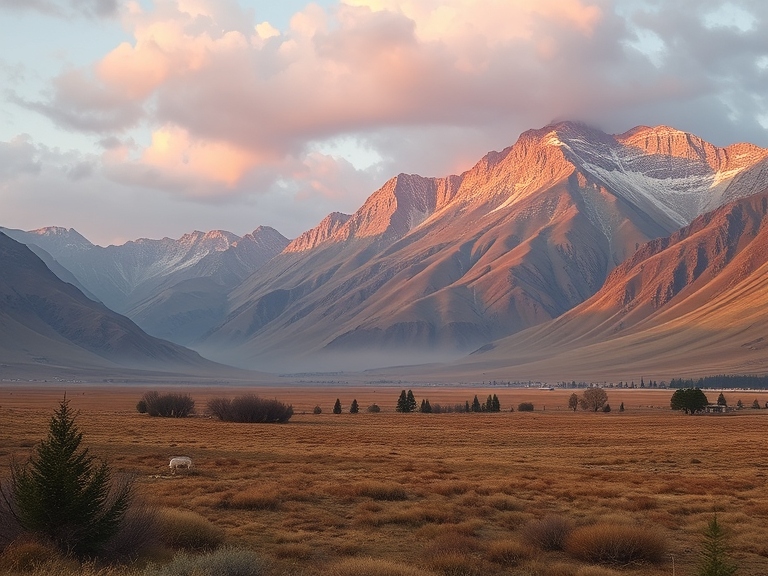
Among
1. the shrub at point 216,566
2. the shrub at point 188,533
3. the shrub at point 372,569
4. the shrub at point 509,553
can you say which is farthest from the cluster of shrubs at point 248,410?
the shrub at point 372,569

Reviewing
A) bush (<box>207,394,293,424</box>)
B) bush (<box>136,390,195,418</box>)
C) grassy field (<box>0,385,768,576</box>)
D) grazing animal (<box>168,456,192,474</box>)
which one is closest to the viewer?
grassy field (<box>0,385,768,576</box>)

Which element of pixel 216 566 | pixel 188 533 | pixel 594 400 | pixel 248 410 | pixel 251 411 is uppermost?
pixel 594 400

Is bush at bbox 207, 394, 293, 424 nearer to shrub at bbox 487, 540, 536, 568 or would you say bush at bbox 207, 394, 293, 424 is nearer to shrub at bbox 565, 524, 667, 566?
shrub at bbox 487, 540, 536, 568

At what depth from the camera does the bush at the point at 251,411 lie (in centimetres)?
10244

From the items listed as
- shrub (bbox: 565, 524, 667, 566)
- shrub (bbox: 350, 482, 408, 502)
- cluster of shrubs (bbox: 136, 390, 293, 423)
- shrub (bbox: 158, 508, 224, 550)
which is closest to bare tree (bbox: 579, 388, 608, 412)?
cluster of shrubs (bbox: 136, 390, 293, 423)

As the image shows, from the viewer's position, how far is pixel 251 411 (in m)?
103

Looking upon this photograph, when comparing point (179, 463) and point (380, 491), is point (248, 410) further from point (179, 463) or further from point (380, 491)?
point (380, 491)

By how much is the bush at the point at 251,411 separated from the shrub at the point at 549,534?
81.7 m

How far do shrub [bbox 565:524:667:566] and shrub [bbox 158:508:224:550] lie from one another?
962 cm

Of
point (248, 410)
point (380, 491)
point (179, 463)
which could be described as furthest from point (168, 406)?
point (380, 491)

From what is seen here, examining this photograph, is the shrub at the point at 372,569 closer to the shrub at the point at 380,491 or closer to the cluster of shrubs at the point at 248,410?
the shrub at the point at 380,491

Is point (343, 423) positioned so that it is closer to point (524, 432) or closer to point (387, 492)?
point (524, 432)

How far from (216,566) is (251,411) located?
87.6m

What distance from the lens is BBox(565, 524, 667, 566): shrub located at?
21.2 meters
